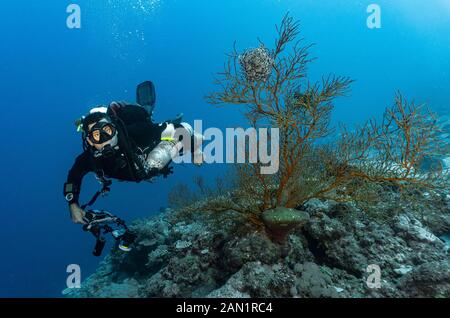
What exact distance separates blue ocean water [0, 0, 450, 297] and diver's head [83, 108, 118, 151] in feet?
139

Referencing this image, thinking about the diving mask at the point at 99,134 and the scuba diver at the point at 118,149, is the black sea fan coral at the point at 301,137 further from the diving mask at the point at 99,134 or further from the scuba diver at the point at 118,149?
the diving mask at the point at 99,134

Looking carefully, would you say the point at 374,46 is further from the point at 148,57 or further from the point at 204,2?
the point at 148,57

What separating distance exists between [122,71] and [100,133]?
111929 millimetres

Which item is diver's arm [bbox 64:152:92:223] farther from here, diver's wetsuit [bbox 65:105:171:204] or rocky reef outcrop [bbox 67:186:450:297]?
rocky reef outcrop [bbox 67:186:450:297]

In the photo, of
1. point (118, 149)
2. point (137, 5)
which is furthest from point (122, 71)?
point (118, 149)

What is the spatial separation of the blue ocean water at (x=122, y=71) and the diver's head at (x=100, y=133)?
4234cm

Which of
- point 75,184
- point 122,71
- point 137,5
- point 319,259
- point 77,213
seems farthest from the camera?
point 122,71

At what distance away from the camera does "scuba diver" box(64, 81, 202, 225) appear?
14.4 feet

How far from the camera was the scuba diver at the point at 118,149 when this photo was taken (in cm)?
440

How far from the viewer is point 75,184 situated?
471 centimetres

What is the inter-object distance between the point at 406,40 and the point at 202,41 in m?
99.6

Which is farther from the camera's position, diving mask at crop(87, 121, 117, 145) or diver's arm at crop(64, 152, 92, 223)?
diver's arm at crop(64, 152, 92, 223)

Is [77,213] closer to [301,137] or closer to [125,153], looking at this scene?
[125,153]

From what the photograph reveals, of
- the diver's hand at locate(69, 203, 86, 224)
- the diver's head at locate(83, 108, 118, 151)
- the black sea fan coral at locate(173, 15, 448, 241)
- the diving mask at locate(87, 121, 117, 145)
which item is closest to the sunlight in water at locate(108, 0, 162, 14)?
the black sea fan coral at locate(173, 15, 448, 241)
